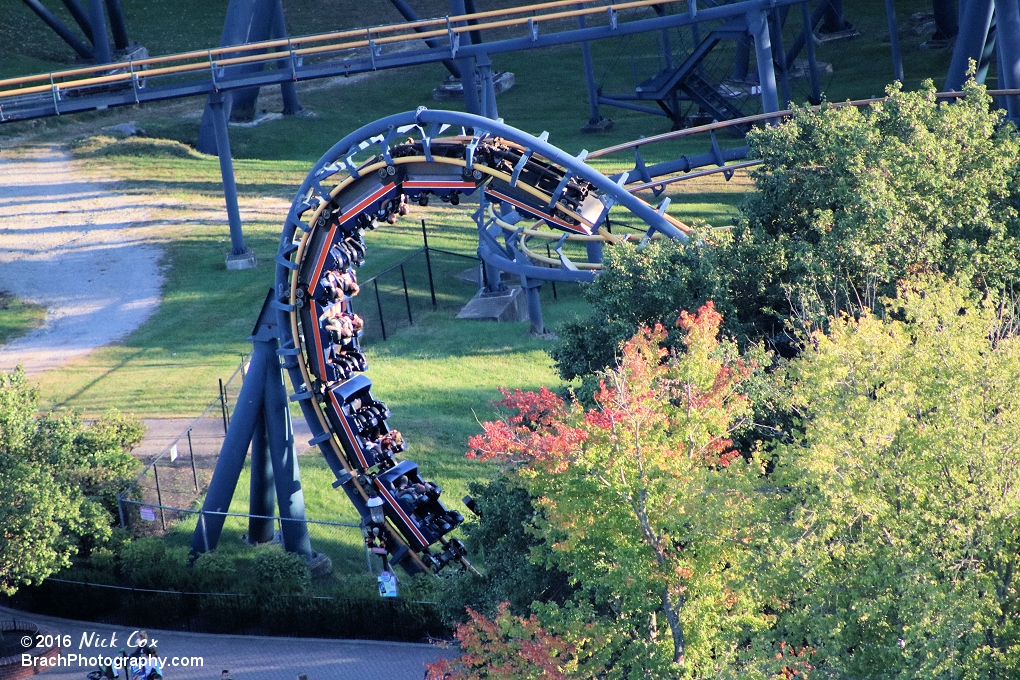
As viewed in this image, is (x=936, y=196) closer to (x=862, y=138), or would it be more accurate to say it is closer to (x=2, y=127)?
(x=862, y=138)

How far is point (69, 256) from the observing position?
43.1 m

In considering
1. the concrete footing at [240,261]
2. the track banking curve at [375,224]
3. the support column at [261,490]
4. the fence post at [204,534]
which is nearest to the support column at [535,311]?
the track banking curve at [375,224]

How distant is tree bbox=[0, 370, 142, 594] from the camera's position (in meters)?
23.4

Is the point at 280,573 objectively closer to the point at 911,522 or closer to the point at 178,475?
the point at 178,475

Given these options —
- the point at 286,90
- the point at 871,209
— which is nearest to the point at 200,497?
the point at 871,209

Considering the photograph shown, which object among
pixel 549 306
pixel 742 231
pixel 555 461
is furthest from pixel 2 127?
pixel 555 461

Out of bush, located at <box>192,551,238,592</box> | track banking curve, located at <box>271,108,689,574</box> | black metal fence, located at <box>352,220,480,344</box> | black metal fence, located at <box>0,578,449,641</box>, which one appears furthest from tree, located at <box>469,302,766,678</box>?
black metal fence, located at <box>352,220,480,344</box>

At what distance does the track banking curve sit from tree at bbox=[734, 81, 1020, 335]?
1957 mm

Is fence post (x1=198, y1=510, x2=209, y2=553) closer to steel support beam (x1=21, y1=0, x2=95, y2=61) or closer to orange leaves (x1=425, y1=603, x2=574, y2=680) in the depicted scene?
orange leaves (x1=425, y1=603, x2=574, y2=680)

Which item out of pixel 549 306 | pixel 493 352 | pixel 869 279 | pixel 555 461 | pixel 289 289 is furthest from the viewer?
pixel 549 306

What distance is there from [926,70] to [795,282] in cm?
4108

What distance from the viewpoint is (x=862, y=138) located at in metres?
23.5

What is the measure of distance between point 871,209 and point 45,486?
1566cm

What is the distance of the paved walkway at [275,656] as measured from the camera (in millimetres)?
23188
